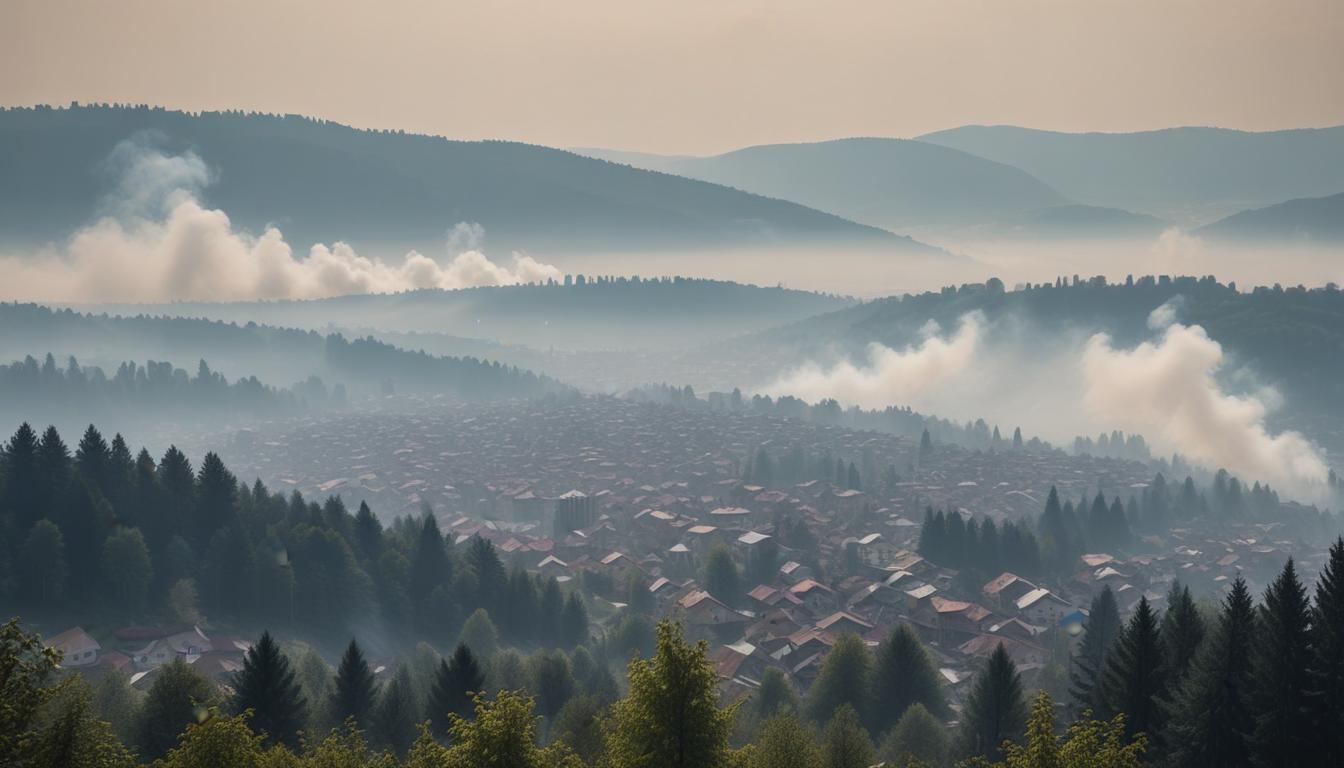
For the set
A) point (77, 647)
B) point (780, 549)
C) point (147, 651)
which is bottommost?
point (780, 549)

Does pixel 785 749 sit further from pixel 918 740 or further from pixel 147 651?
pixel 147 651

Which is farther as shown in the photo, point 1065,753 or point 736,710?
point 736,710

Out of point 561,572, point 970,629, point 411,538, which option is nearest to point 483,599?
point 411,538

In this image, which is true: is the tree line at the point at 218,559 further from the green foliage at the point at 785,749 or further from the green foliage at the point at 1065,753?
the green foliage at the point at 1065,753

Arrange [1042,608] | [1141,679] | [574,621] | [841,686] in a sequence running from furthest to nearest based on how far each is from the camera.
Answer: [1042,608]
[574,621]
[841,686]
[1141,679]

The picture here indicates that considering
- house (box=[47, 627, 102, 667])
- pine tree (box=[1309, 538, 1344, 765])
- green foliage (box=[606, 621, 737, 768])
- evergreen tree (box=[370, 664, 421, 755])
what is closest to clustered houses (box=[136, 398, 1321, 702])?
house (box=[47, 627, 102, 667])

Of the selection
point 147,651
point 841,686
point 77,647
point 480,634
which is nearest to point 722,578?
point 480,634

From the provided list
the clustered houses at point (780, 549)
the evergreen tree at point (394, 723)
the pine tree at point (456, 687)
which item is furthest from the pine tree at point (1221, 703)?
the evergreen tree at point (394, 723)
